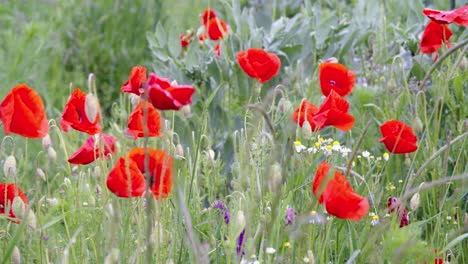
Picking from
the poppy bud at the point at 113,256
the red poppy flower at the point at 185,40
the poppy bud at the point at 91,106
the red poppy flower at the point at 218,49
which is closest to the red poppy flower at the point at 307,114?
the poppy bud at the point at 91,106

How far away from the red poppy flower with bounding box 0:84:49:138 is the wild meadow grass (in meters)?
0.07

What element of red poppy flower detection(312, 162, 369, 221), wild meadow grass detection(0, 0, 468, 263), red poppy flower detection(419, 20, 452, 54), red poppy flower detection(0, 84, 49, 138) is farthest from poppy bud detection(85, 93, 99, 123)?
red poppy flower detection(419, 20, 452, 54)

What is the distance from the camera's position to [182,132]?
2826mm

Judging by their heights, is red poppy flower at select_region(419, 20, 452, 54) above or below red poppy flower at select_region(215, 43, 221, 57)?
above

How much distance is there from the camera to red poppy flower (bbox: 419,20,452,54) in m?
2.41

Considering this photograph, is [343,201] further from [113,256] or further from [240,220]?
[113,256]

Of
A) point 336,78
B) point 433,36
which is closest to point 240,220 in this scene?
point 336,78

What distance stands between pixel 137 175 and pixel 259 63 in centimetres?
72

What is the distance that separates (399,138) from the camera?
6.36 ft

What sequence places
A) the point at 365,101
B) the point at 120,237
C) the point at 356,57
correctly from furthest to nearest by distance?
1. the point at 356,57
2. the point at 365,101
3. the point at 120,237

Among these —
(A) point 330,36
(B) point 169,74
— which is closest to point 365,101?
(A) point 330,36

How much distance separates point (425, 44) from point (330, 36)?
2.75ft

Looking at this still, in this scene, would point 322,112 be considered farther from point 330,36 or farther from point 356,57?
point 356,57

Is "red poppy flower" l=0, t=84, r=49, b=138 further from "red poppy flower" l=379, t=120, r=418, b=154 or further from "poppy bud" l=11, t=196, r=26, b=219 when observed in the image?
"red poppy flower" l=379, t=120, r=418, b=154
